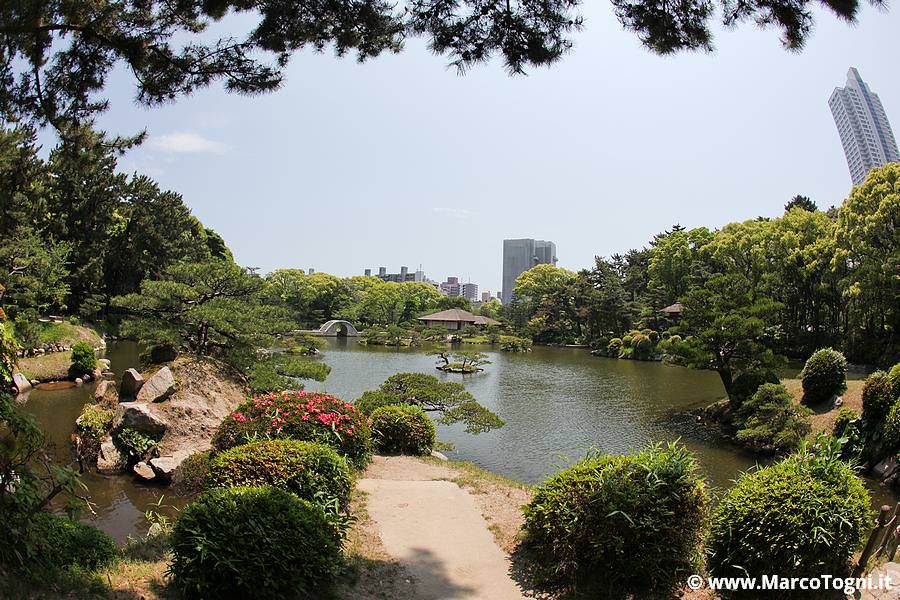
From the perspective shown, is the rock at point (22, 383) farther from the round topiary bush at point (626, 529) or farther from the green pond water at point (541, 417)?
the round topiary bush at point (626, 529)

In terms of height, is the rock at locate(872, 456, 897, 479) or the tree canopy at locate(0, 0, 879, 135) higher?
the tree canopy at locate(0, 0, 879, 135)

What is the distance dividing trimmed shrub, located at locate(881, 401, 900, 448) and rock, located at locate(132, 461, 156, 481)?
1111cm

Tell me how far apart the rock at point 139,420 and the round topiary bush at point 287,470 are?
4.21m

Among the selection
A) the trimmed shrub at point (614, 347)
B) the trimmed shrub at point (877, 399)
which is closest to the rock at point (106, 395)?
the trimmed shrub at point (877, 399)

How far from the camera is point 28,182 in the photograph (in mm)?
5465

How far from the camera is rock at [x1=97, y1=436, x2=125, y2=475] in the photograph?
7.66 meters

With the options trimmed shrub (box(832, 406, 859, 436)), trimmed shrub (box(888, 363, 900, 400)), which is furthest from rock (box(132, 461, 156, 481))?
trimmed shrub (box(888, 363, 900, 400))

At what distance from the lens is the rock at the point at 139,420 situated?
780 centimetres

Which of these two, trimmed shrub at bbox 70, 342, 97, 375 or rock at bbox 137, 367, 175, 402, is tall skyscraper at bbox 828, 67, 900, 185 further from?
trimmed shrub at bbox 70, 342, 97, 375

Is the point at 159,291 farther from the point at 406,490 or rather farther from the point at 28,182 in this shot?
the point at 406,490

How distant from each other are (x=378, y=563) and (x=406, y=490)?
72.2 inches

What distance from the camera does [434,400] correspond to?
959 centimetres

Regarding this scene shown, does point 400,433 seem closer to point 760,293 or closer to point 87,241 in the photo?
point 760,293

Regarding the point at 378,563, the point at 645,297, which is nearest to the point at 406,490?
the point at 378,563
